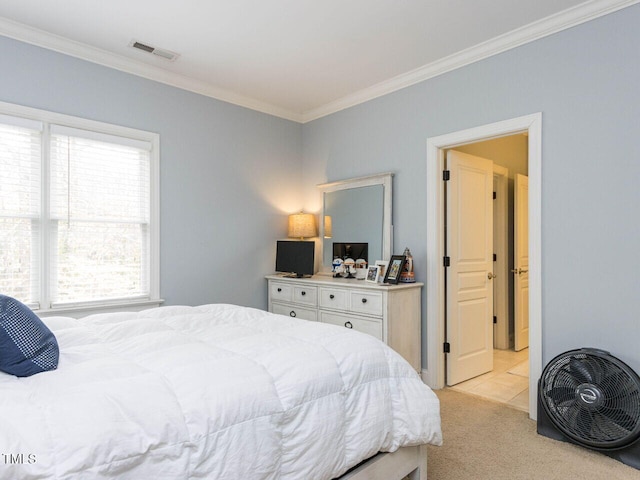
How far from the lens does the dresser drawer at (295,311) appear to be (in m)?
3.79

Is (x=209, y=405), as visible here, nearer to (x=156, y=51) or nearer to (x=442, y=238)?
(x=442, y=238)

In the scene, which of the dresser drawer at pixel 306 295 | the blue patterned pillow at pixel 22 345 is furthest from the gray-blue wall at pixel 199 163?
the blue patterned pillow at pixel 22 345

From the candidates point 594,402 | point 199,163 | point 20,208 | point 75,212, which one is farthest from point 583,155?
point 20,208

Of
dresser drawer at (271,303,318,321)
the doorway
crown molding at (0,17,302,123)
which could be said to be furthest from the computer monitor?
crown molding at (0,17,302,123)

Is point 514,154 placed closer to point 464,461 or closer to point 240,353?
point 464,461

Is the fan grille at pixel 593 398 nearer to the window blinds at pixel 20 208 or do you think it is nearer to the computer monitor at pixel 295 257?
the computer monitor at pixel 295 257

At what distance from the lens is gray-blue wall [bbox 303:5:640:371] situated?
97.0 inches

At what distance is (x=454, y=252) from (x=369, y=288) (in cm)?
87

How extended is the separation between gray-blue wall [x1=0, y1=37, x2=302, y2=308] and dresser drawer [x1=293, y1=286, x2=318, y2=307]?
0.53m

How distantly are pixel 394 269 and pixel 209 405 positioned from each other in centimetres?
242

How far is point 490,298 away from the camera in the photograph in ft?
13.2

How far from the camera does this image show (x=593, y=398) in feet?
7.62

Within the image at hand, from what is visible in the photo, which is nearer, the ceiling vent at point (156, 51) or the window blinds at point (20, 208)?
the window blinds at point (20, 208)

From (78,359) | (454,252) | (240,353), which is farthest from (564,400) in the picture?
(78,359)
